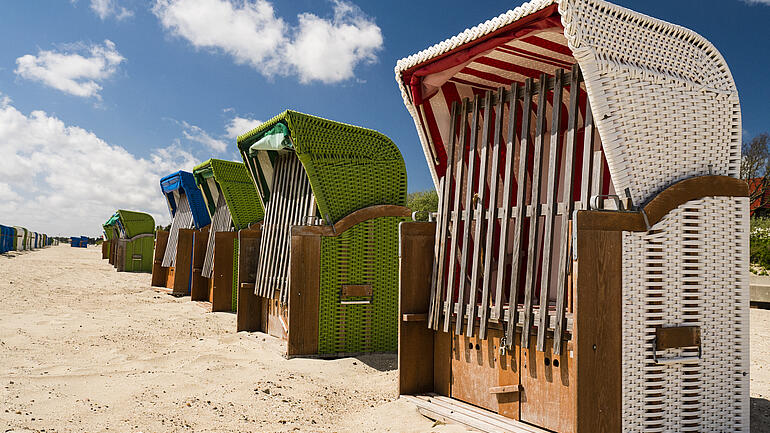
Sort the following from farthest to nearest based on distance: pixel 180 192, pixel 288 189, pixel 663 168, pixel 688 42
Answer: pixel 180 192 → pixel 288 189 → pixel 688 42 → pixel 663 168

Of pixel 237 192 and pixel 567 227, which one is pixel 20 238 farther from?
pixel 567 227

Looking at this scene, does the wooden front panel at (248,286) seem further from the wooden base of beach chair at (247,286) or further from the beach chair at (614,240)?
the beach chair at (614,240)

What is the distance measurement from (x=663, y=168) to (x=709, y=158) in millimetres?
430

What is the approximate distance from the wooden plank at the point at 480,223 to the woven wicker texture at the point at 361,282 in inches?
95.0

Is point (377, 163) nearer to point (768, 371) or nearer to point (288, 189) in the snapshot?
point (288, 189)

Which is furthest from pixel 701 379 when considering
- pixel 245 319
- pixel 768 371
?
pixel 245 319

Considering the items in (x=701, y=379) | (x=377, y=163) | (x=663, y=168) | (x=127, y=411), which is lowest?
(x=127, y=411)

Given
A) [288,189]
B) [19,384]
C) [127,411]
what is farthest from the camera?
[288,189]

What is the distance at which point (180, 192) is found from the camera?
14.3 m

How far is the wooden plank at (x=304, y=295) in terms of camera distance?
604 cm

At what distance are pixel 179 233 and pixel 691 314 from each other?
1101cm

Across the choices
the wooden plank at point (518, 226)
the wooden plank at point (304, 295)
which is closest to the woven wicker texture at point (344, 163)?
the wooden plank at point (304, 295)

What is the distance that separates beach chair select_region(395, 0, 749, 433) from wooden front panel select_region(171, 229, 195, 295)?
9.61 meters

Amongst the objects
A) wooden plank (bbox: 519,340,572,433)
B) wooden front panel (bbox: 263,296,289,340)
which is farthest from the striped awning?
wooden front panel (bbox: 263,296,289,340)
